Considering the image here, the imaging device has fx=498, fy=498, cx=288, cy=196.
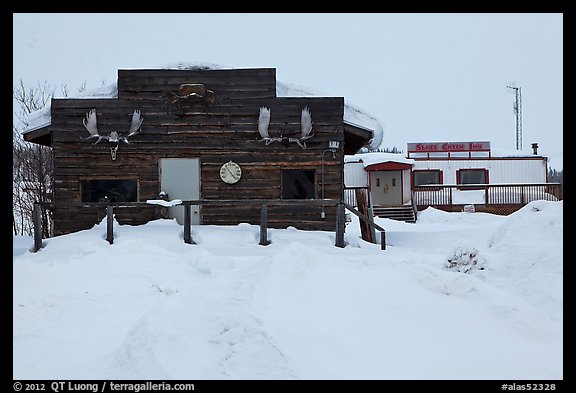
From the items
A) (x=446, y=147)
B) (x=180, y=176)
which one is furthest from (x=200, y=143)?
(x=446, y=147)

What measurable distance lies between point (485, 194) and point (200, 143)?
17143mm

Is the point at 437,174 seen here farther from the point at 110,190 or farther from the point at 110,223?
the point at 110,223

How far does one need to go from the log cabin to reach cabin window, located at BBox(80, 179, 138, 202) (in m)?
0.09

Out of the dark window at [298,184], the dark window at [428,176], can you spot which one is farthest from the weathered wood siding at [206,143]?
the dark window at [428,176]

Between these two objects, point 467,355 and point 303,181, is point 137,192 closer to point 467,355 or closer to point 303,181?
point 303,181

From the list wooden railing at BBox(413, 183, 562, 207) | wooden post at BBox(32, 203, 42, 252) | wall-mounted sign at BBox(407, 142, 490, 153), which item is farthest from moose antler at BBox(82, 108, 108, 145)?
wall-mounted sign at BBox(407, 142, 490, 153)

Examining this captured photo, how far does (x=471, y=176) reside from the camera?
30.0m

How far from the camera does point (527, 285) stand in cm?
700

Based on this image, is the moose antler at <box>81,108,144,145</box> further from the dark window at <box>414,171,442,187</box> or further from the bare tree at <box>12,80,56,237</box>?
the dark window at <box>414,171,442,187</box>

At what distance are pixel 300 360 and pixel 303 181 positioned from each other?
10.8 m

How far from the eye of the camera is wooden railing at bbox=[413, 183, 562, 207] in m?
24.8
